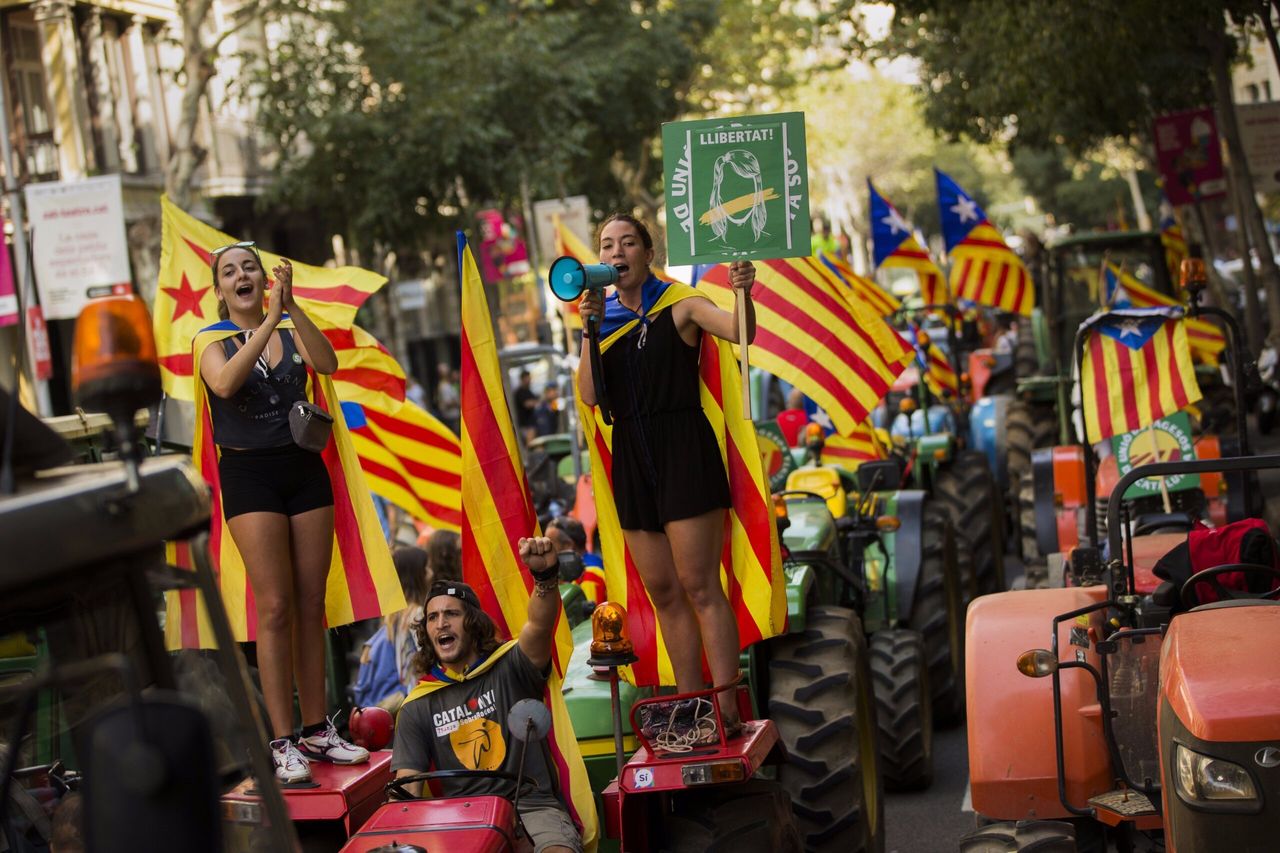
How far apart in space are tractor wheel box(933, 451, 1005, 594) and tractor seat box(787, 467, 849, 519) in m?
2.23

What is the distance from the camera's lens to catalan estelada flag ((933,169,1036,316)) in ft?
60.1

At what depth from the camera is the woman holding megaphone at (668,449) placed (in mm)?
5930

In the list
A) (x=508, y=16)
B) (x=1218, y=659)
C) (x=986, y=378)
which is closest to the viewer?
(x=1218, y=659)

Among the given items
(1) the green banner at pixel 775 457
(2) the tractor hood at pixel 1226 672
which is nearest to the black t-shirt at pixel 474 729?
(2) the tractor hood at pixel 1226 672

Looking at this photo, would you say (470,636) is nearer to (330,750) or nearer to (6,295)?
(330,750)

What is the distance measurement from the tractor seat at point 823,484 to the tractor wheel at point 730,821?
4.82 m

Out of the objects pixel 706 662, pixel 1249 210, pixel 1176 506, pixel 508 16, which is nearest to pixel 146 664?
pixel 706 662

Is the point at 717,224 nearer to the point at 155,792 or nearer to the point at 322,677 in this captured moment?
the point at 322,677

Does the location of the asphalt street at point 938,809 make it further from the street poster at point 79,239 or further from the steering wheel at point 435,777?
the street poster at point 79,239

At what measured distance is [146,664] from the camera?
286 cm

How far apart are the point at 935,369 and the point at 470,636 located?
11.8 metres

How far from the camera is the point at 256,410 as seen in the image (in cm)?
585

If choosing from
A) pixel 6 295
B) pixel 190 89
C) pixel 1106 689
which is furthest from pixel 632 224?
pixel 190 89

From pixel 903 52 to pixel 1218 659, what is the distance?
2555 cm
